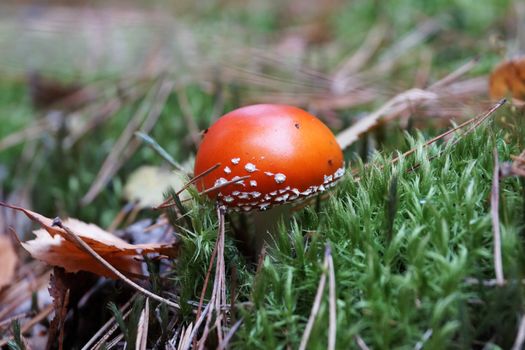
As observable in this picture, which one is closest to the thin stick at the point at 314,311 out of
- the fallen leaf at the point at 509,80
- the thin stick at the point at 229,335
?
the thin stick at the point at 229,335

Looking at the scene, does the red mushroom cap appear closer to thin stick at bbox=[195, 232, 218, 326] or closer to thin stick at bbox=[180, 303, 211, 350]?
thin stick at bbox=[195, 232, 218, 326]

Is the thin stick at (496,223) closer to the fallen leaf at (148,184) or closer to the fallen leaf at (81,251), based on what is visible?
the fallen leaf at (81,251)

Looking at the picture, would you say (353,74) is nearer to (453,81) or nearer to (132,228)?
(453,81)

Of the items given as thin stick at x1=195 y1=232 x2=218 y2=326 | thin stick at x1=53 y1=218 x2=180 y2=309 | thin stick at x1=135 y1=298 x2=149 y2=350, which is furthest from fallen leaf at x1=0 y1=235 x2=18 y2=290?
thin stick at x1=195 y1=232 x2=218 y2=326

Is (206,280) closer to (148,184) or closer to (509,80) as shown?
(148,184)

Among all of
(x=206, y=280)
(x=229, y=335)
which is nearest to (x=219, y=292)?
(x=206, y=280)
